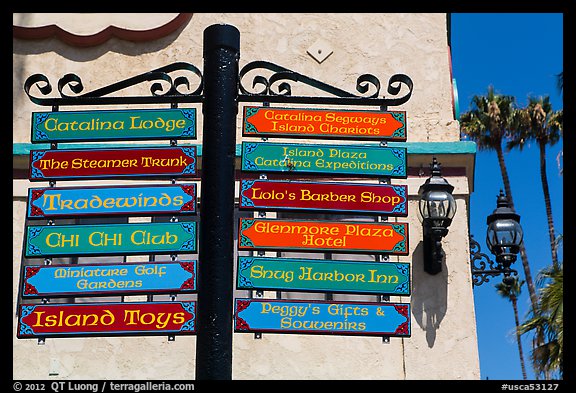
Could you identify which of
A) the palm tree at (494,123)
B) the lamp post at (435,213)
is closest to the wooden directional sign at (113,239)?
the lamp post at (435,213)

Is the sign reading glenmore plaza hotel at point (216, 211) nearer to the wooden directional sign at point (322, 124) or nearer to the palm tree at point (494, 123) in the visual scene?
the wooden directional sign at point (322, 124)

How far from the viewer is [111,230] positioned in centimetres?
665

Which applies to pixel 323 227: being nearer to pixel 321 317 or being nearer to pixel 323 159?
pixel 323 159

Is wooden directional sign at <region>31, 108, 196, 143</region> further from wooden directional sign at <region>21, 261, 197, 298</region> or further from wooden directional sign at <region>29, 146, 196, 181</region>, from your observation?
wooden directional sign at <region>21, 261, 197, 298</region>

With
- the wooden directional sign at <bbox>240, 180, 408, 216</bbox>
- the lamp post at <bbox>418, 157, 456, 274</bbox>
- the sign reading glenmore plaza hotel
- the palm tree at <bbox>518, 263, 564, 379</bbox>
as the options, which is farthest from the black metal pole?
the palm tree at <bbox>518, 263, 564, 379</bbox>

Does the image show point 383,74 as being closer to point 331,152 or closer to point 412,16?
point 412,16

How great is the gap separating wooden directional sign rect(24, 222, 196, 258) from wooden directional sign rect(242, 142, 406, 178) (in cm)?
79

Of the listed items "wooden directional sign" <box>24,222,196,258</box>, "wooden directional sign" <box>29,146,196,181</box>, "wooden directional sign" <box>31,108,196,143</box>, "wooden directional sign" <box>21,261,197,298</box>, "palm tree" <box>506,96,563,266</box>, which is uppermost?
"palm tree" <box>506,96,563,266</box>

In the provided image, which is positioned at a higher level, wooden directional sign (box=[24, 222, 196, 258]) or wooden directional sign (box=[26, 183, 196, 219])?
wooden directional sign (box=[26, 183, 196, 219])

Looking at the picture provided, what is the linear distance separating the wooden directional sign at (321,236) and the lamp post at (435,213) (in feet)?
7.85

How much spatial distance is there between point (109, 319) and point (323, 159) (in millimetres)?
2033

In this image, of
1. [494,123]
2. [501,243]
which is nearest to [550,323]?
[501,243]

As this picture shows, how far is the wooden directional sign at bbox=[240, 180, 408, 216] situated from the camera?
675 cm

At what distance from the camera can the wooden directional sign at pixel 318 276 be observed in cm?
658
